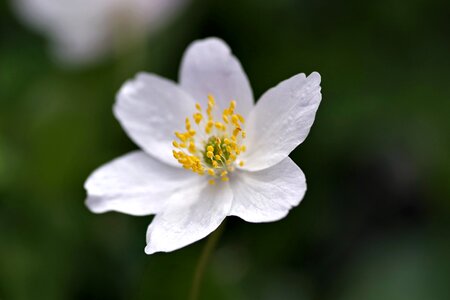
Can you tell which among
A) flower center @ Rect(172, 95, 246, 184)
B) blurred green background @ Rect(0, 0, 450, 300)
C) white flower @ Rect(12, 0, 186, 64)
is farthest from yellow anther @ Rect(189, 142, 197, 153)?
white flower @ Rect(12, 0, 186, 64)

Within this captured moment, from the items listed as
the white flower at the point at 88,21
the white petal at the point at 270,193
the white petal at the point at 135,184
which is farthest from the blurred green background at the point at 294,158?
the white petal at the point at 270,193

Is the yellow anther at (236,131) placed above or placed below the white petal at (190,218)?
above

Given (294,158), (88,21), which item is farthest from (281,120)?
(88,21)

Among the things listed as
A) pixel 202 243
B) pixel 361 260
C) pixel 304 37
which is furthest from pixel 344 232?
pixel 304 37

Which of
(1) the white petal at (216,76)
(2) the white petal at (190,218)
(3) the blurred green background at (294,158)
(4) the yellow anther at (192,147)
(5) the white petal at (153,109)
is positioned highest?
(1) the white petal at (216,76)

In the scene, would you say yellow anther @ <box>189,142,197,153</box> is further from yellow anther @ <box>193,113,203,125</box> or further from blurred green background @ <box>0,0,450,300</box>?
blurred green background @ <box>0,0,450,300</box>

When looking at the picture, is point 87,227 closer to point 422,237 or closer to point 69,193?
point 69,193

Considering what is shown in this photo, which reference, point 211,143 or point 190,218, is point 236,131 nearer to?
point 211,143

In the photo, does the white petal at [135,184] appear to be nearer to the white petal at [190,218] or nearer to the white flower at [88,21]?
the white petal at [190,218]
